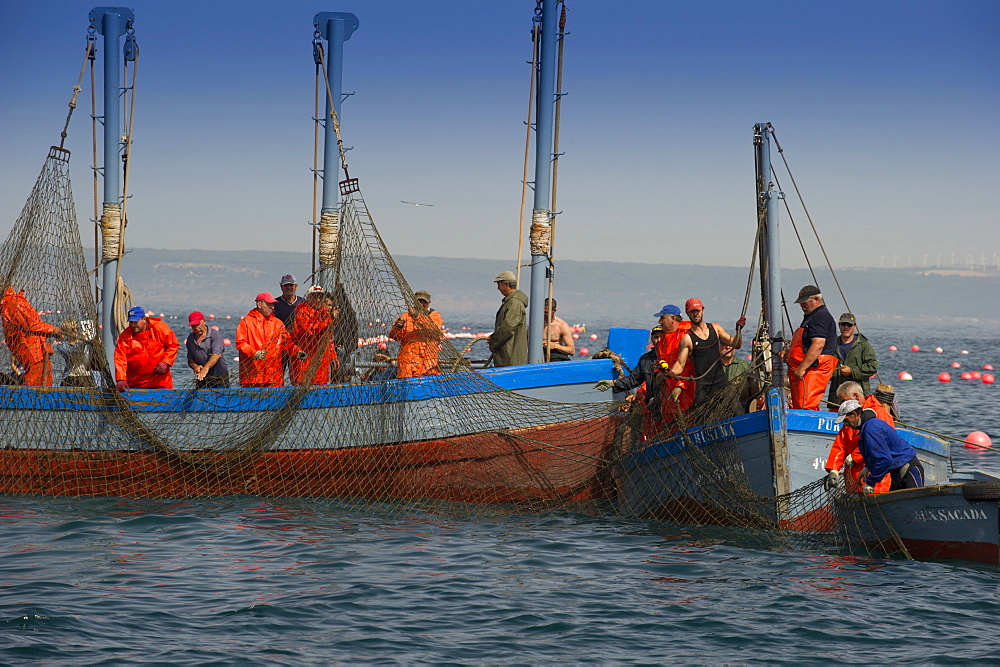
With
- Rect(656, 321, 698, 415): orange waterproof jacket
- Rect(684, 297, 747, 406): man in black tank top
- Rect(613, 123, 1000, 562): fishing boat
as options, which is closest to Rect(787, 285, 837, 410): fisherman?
Rect(613, 123, 1000, 562): fishing boat

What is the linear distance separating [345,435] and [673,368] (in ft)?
11.4

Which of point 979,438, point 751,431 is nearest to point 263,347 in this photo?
point 751,431

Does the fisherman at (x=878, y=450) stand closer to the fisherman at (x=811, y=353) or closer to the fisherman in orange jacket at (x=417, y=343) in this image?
the fisherman at (x=811, y=353)

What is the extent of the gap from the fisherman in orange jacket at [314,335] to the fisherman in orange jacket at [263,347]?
98 millimetres

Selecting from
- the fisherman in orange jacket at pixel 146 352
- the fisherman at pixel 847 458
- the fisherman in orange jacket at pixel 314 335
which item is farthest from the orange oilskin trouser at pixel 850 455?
the fisherman in orange jacket at pixel 146 352

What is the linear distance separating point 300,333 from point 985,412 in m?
18.4

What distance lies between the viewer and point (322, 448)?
36.8 feet

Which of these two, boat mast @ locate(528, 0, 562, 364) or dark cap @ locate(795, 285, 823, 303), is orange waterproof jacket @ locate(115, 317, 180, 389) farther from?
dark cap @ locate(795, 285, 823, 303)

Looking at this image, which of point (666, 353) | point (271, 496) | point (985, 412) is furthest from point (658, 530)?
point (985, 412)

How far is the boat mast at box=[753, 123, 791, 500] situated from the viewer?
9.38m

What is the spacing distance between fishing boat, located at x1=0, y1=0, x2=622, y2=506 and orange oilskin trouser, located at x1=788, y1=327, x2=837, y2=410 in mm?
1840

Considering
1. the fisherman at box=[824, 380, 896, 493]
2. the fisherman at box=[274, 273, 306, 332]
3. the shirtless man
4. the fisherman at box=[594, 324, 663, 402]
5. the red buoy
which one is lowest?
the red buoy

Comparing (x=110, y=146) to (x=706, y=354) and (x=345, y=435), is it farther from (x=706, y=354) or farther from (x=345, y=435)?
(x=706, y=354)

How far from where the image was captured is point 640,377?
11.0 m
